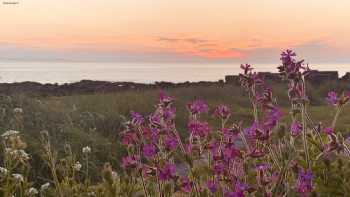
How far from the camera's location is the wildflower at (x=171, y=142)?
154 inches

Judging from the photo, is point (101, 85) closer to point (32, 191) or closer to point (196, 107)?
point (32, 191)

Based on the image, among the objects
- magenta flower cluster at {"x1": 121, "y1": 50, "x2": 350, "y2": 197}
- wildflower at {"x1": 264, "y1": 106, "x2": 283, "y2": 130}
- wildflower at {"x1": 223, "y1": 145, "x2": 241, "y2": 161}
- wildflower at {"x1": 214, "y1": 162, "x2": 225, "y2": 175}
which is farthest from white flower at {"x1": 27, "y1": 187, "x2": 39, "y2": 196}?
wildflower at {"x1": 264, "y1": 106, "x2": 283, "y2": 130}

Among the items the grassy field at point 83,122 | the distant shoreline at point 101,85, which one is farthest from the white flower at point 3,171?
the distant shoreline at point 101,85

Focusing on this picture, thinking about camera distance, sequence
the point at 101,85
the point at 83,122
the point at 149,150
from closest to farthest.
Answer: the point at 149,150, the point at 83,122, the point at 101,85

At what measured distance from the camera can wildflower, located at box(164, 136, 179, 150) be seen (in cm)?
392

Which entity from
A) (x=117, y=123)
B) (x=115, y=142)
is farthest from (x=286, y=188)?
(x=117, y=123)

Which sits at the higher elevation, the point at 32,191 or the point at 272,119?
the point at 272,119

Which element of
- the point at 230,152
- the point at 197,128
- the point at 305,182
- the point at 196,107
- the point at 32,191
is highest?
the point at 196,107

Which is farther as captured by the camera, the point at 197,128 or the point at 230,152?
the point at 197,128

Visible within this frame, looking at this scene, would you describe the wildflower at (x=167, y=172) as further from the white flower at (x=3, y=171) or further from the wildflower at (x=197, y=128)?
the white flower at (x=3, y=171)

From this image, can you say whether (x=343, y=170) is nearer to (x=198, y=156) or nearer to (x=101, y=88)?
(x=198, y=156)

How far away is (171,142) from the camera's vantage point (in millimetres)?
3936

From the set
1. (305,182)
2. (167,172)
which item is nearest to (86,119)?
(167,172)

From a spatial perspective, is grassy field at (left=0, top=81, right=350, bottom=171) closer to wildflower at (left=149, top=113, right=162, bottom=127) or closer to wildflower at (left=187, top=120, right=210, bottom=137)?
wildflower at (left=187, top=120, right=210, bottom=137)
